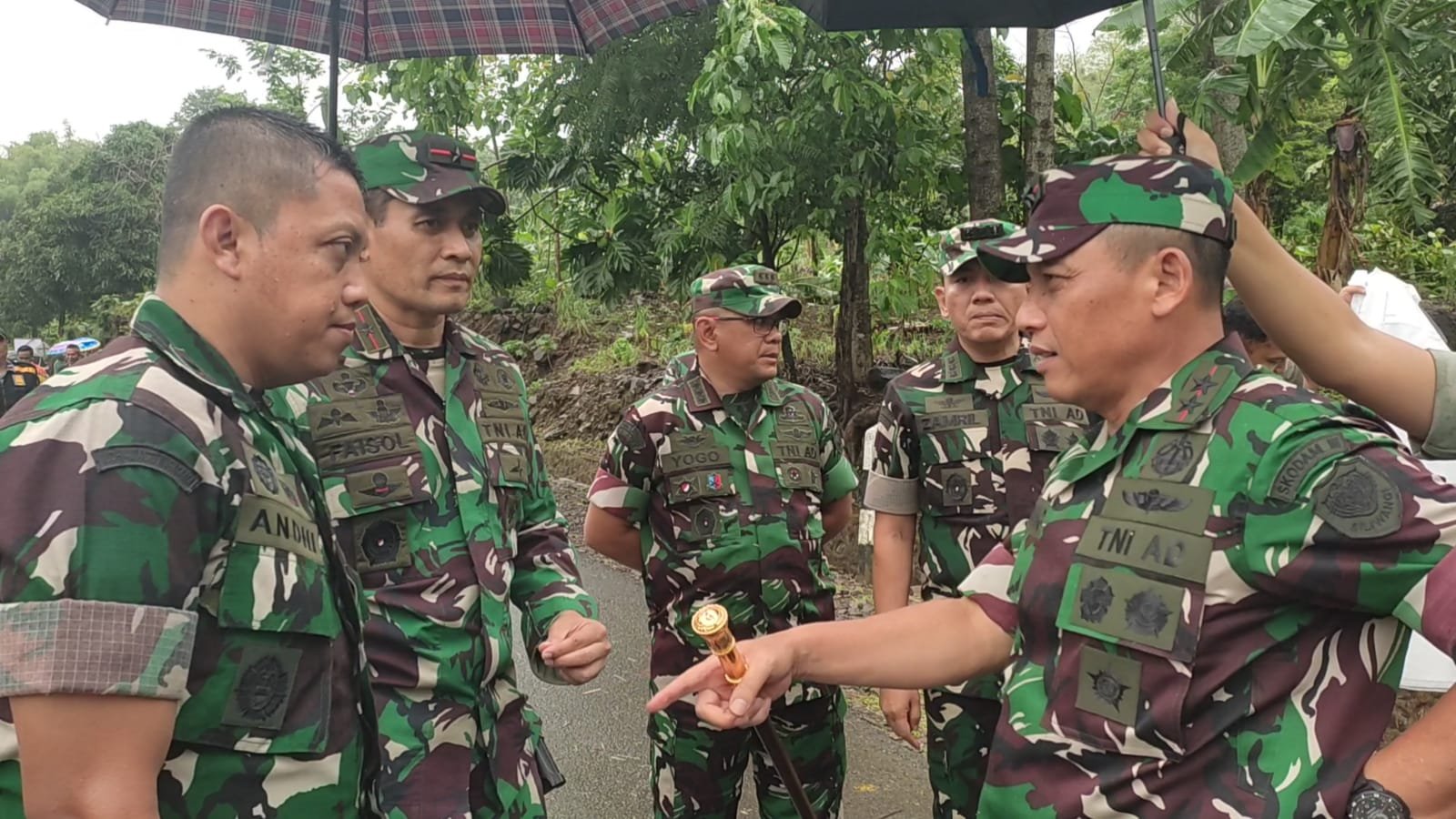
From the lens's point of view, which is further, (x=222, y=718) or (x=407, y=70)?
(x=407, y=70)

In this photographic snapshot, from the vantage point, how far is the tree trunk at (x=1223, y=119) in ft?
11.7

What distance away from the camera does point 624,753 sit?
4516mm

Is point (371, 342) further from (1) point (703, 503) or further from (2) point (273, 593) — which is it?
(1) point (703, 503)

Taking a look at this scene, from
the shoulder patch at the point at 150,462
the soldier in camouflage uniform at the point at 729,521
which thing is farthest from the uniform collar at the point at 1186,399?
the soldier in camouflage uniform at the point at 729,521

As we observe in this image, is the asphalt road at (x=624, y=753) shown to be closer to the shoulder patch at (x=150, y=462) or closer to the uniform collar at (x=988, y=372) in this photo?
the uniform collar at (x=988, y=372)

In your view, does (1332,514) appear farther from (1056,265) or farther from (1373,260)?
(1373,260)

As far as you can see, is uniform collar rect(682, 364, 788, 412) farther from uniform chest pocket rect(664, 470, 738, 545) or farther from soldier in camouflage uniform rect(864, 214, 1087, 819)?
soldier in camouflage uniform rect(864, 214, 1087, 819)

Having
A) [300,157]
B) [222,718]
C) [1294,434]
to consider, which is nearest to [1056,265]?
[1294,434]

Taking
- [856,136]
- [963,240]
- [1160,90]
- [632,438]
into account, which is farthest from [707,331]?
[856,136]

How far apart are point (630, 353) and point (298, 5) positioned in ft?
30.1

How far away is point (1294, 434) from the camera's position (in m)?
1.38

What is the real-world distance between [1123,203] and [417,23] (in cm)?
225

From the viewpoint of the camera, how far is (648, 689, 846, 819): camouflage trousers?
3.05 meters

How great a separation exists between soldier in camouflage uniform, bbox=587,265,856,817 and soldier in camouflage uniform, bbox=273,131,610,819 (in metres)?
0.83
